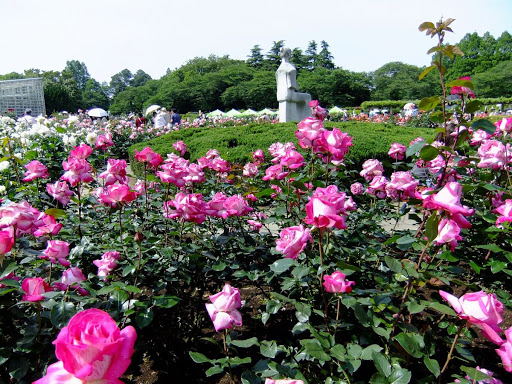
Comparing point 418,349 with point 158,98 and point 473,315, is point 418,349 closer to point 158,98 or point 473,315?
point 473,315

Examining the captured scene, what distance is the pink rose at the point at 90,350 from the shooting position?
0.56m

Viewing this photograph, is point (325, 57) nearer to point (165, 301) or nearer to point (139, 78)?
point (139, 78)

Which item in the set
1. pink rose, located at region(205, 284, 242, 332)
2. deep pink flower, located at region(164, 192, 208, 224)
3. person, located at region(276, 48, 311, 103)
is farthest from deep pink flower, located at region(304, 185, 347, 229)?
person, located at region(276, 48, 311, 103)

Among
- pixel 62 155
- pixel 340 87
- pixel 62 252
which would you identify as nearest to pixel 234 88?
pixel 340 87

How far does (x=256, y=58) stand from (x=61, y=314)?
228 feet

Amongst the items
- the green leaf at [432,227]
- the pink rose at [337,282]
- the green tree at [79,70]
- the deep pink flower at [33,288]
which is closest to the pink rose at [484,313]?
the green leaf at [432,227]

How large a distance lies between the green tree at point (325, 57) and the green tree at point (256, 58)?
1113 centimetres

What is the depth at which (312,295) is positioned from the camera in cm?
150

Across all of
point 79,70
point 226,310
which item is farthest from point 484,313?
point 79,70

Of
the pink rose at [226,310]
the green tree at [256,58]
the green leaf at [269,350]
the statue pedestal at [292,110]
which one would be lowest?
the green leaf at [269,350]

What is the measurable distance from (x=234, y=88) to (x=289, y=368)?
5306 cm

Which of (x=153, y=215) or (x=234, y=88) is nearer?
(x=153, y=215)

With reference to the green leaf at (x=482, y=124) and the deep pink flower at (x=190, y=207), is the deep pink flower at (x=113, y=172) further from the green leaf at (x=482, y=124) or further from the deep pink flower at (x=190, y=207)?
the green leaf at (x=482, y=124)

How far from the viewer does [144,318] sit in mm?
1170
